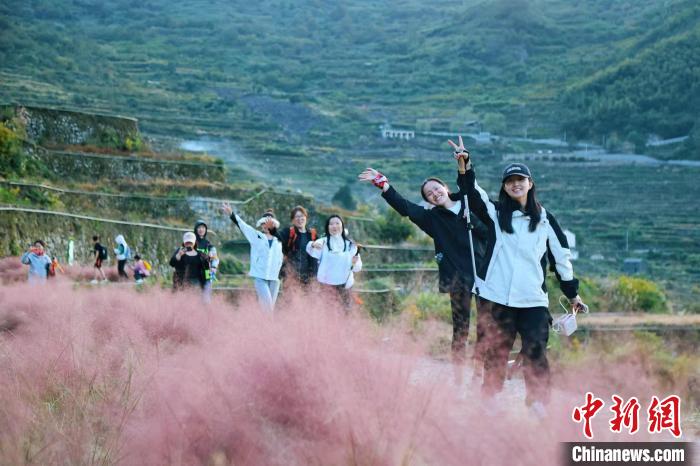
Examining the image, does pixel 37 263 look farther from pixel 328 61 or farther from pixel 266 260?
pixel 328 61

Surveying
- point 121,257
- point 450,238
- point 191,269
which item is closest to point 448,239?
point 450,238

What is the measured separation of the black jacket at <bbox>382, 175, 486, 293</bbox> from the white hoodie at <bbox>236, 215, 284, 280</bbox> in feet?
9.92

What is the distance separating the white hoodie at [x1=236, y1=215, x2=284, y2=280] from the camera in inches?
380

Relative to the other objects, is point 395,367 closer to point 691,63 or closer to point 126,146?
point 126,146

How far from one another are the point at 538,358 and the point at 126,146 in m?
30.7

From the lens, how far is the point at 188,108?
97.2m

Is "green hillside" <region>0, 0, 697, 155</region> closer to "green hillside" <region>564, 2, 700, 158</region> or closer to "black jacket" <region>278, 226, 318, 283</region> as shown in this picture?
"green hillside" <region>564, 2, 700, 158</region>

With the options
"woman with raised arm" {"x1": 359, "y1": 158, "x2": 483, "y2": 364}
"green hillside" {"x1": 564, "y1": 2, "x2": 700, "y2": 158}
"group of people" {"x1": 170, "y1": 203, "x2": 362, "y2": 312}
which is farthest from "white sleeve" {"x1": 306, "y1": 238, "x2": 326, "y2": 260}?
"green hillside" {"x1": 564, "y1": 2, "x2": 700, "y2": 158}

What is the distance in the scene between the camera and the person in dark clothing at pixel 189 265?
34.3ft

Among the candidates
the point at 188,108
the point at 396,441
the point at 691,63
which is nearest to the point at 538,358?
Result: the point at 396,441

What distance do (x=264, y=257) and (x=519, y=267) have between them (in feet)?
14.9

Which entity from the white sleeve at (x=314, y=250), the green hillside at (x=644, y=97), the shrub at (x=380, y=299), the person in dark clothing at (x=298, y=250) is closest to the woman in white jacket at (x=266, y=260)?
the person in dark clothing at (x=298, y=250)

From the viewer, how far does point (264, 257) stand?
9.69 metres

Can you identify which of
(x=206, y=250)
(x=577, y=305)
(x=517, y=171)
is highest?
(x=517, y=171)
